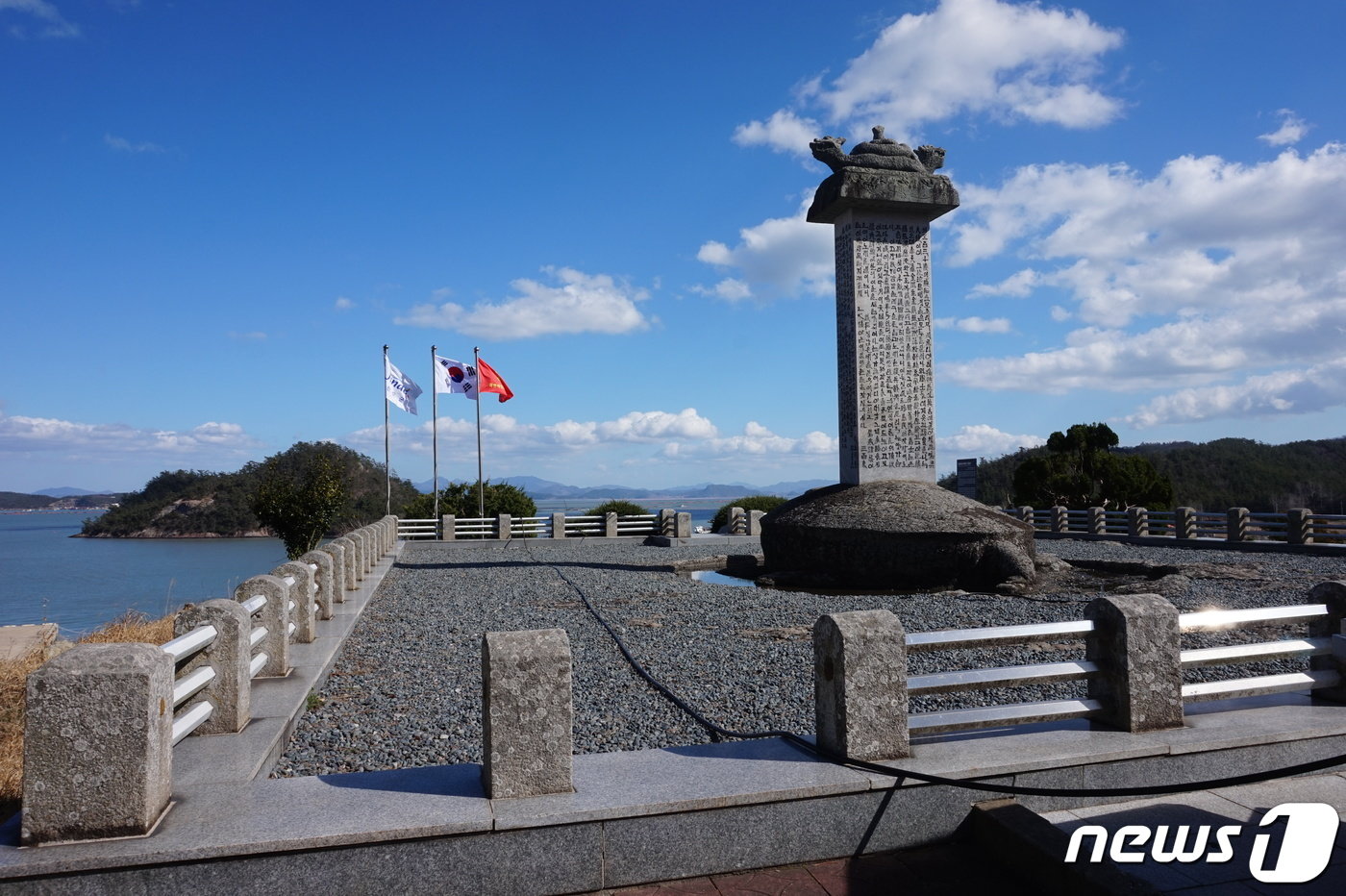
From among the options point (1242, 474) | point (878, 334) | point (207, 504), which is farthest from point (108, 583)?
point (1242, 474)

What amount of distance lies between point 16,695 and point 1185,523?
2599 cm

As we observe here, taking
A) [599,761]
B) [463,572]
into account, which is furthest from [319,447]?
[599,761]

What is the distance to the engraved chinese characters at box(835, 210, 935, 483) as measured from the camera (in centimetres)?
1602

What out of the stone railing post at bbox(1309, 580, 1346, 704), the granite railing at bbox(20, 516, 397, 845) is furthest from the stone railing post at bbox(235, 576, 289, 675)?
the stone railing post at bbox(1309, 580, 1346, 704)

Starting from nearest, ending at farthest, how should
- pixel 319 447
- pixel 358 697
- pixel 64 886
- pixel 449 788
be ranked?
pixel 64 886 < pixel 449 788 < pixel 358 697 < pixel 319 447

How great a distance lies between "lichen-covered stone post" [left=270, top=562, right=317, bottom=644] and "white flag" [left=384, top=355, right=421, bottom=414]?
885 inches

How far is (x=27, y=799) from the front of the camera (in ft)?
10.4

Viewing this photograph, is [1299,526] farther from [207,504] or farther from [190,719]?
[207,504]

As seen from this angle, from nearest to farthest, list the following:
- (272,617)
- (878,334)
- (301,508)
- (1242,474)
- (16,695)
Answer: (272,617), (16,695), (878,334), (301,508), (1242,474)

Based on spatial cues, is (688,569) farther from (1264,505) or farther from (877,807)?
(1264,505)

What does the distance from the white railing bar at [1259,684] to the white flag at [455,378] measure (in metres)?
28.2

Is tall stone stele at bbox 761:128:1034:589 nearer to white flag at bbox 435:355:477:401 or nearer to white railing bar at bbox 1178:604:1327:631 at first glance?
white railing bar at bbox 1178:604:1327:631

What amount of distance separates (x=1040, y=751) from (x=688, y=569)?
13.7 m

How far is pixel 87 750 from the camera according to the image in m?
3.21
